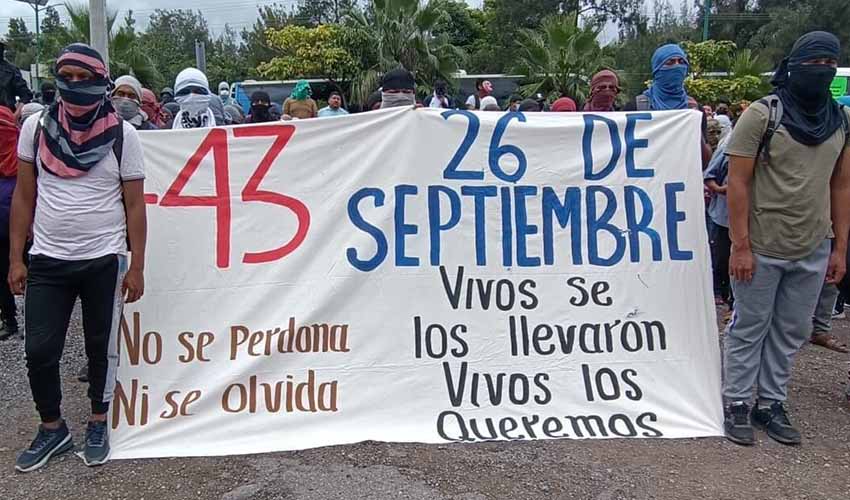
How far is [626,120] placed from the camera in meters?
3.74

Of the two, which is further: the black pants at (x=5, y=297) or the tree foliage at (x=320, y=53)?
the tree foliage at (x=320, y=53)

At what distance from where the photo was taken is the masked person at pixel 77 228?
9.86ft

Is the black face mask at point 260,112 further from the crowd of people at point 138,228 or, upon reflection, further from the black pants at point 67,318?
the black pants at point 67,318

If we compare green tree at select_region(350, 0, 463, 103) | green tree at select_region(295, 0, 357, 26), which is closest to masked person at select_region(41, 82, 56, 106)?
green tree at select_region(350, 0, 463, 103)

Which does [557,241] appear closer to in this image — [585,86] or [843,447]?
[843,447]

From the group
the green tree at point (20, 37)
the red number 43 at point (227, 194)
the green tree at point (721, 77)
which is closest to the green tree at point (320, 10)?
the green tree at point (20, 37)

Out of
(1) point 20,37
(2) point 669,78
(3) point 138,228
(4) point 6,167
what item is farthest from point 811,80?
(1) point 20,37

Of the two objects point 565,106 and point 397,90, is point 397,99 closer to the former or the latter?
point 397,90

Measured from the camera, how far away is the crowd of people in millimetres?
3037

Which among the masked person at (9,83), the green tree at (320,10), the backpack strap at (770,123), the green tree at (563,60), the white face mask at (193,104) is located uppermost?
the green tree at (320,10)

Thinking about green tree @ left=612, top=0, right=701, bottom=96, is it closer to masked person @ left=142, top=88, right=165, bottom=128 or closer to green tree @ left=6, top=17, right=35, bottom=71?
masked person @ left=142, top=88, right=165, bottom=128

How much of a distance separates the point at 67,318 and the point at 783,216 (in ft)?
10.3

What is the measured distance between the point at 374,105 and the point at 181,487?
3.89m

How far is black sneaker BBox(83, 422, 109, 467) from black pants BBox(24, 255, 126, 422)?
0.23 ft
